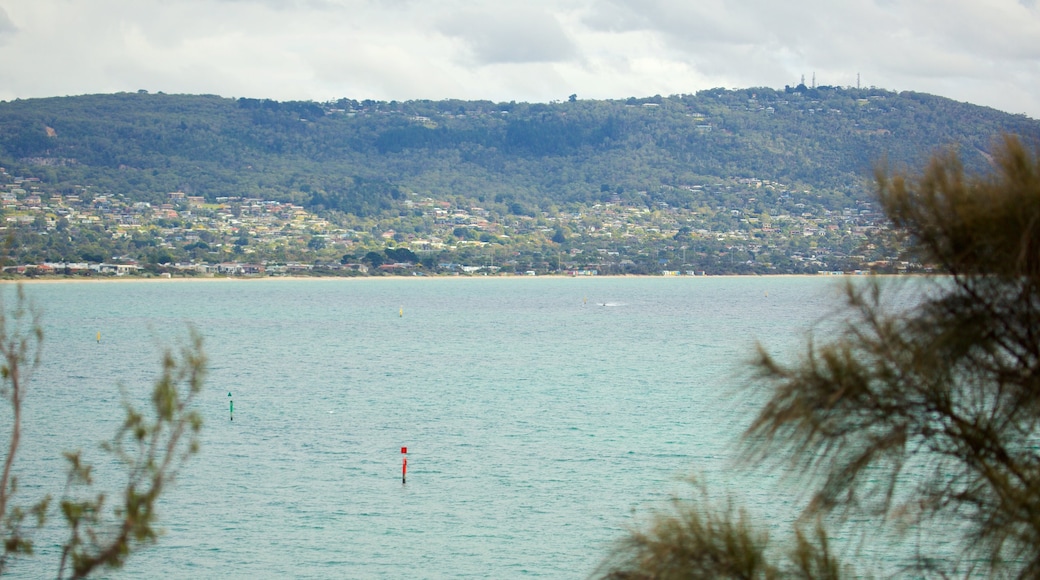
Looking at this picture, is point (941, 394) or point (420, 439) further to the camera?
point (420, 439)

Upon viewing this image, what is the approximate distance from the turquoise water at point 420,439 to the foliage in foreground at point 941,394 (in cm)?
87

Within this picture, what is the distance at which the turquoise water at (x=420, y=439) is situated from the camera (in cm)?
2334

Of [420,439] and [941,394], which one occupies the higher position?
[941,394]

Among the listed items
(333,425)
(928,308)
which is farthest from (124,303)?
(928,308)

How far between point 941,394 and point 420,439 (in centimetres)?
2988

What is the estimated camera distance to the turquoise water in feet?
76.6

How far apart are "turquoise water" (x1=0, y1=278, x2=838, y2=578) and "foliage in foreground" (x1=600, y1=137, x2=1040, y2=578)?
2.85 feet

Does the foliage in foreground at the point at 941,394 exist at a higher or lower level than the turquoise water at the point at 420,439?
higher

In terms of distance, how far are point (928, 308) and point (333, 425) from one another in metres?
34.1

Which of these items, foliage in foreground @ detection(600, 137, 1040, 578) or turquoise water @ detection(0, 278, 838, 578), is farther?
turquoise water @ detection(0, 278, 838, 578)

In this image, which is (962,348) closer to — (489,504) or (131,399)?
(489,504)

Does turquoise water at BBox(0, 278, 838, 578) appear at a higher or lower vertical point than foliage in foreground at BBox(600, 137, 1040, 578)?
lower

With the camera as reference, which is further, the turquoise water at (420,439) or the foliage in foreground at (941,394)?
the turquoise water at (420,439)

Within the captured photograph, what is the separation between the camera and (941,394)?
→ 840cm
